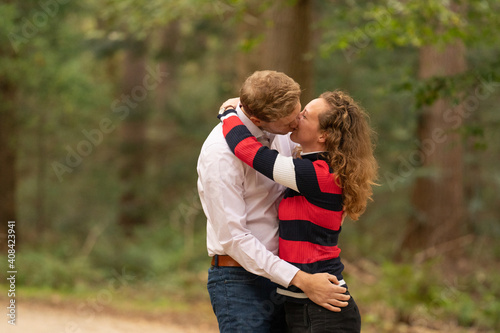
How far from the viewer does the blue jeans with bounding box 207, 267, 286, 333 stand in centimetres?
274

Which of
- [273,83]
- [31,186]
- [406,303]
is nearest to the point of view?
[273,83]

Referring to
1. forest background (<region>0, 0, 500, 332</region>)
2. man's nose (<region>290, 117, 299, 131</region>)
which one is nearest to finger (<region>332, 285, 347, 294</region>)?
man's nose (<region>290, 117, 299, 131</region>)

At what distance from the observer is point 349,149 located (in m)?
2.75

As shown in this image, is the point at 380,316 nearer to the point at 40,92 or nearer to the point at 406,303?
the point at 406,303

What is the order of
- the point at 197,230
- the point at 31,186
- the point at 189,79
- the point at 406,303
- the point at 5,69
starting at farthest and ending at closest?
the point at 189,79
the point at 31,186
the point at 197,230
the point at 5,69
the point at 406,303

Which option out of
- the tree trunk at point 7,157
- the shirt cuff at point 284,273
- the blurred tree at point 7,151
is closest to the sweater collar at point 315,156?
the shirt cuff at point 284,273

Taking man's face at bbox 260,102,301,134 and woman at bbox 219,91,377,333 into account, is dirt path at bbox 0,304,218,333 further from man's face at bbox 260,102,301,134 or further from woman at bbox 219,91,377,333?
man's face at bbox 260,102,301,134

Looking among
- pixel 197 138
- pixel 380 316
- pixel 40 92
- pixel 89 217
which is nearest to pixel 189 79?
pixel 197 138

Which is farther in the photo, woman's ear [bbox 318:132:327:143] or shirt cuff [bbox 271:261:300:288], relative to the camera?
woman's ear [bbox 318:132:327:143]

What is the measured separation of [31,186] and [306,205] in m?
17.8

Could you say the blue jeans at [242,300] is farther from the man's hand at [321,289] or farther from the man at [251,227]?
the man's hand at [321,289]

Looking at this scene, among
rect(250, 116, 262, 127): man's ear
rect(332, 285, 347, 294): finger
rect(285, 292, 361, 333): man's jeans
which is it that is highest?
rect(250, 116, 262, 127): man's ear

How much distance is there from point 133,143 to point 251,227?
45.7 feet

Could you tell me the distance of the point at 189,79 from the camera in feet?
67.4
